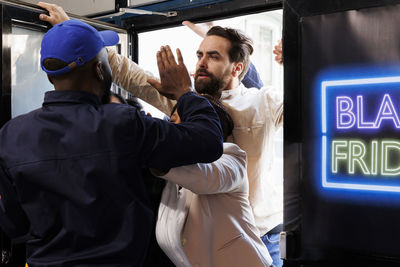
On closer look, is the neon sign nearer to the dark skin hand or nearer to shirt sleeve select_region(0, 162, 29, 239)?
the dark skin hand

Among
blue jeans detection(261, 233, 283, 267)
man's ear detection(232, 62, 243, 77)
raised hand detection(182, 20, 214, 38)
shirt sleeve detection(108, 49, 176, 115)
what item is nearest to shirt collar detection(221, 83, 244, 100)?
man's ear detection(232, 62, 243, 77)

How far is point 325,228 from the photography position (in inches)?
65.9

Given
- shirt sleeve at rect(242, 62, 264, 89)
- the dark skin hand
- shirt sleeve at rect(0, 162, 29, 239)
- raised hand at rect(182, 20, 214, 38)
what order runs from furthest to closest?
shirt sleeve at rect(242, 62, 264, 89)
raised hand at rect(182, 20, 214, 38)
the dark skin hand
shirt sleeve at rect(0, 162, 29, 239)

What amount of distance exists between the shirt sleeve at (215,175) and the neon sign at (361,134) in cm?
34

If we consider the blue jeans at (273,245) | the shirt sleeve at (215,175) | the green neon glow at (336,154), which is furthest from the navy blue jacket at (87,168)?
the blue jeans at (273,245)

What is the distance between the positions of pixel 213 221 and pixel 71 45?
0.86m

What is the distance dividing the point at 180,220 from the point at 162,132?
462mm

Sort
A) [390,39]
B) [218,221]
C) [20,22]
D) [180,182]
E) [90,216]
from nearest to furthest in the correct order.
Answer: [90,216] → [390,39] → [180,182] → [218,221] → [20,22]

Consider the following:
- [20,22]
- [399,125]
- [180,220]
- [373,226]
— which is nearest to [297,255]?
[373,226]

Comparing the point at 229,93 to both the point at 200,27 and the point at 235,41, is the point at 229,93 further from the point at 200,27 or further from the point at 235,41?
the point at 200,27

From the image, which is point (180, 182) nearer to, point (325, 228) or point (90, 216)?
point (90, 216)

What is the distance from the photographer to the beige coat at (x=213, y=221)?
1746 millimetres

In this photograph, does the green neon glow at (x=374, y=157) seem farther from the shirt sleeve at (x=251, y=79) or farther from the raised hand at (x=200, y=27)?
the shirt sleeve at (x=251, y=79)

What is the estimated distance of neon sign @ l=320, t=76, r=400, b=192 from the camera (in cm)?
150
